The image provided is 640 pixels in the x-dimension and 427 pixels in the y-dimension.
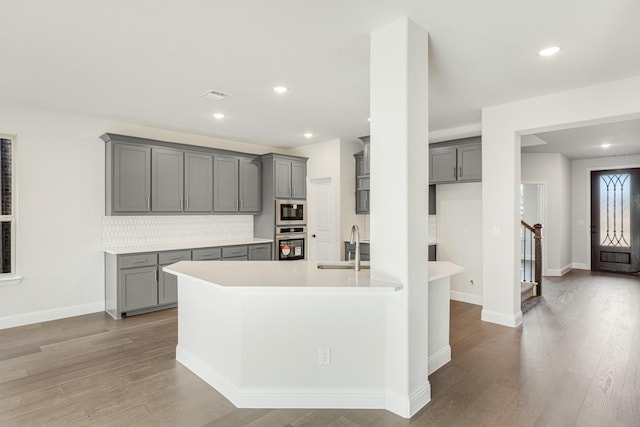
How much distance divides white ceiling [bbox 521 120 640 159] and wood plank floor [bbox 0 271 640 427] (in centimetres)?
287

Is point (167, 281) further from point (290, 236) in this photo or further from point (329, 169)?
point (329, 169)

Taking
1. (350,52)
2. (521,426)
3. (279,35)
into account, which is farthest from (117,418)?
(350,52)

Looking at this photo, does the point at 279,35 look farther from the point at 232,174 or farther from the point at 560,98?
the point at 232,174

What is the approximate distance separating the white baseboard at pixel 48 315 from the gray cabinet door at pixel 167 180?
5.12 feet

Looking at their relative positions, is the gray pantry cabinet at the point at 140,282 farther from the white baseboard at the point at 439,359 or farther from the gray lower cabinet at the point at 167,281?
the white baseboard at the point at 439,359

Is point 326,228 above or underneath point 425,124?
underneath

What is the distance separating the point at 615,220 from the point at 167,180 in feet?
31.1

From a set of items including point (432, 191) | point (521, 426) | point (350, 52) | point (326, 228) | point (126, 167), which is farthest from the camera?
point (326, 228)

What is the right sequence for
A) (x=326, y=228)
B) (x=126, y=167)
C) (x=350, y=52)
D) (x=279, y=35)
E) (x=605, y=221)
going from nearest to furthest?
(x=279, y=35) < (x=350, y=52) < (x=126, y=167) < (x=326, y=228) < (x=605, y=221)

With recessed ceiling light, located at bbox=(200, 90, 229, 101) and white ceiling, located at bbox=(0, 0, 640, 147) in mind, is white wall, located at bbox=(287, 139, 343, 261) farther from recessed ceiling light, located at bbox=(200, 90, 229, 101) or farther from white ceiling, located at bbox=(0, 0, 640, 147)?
recessed ceiling light, located at bbox=(200, 90, 229, 101)

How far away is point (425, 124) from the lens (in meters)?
2.56

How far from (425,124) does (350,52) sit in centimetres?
92

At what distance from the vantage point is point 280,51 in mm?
2896

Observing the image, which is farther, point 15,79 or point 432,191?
point 432,191
